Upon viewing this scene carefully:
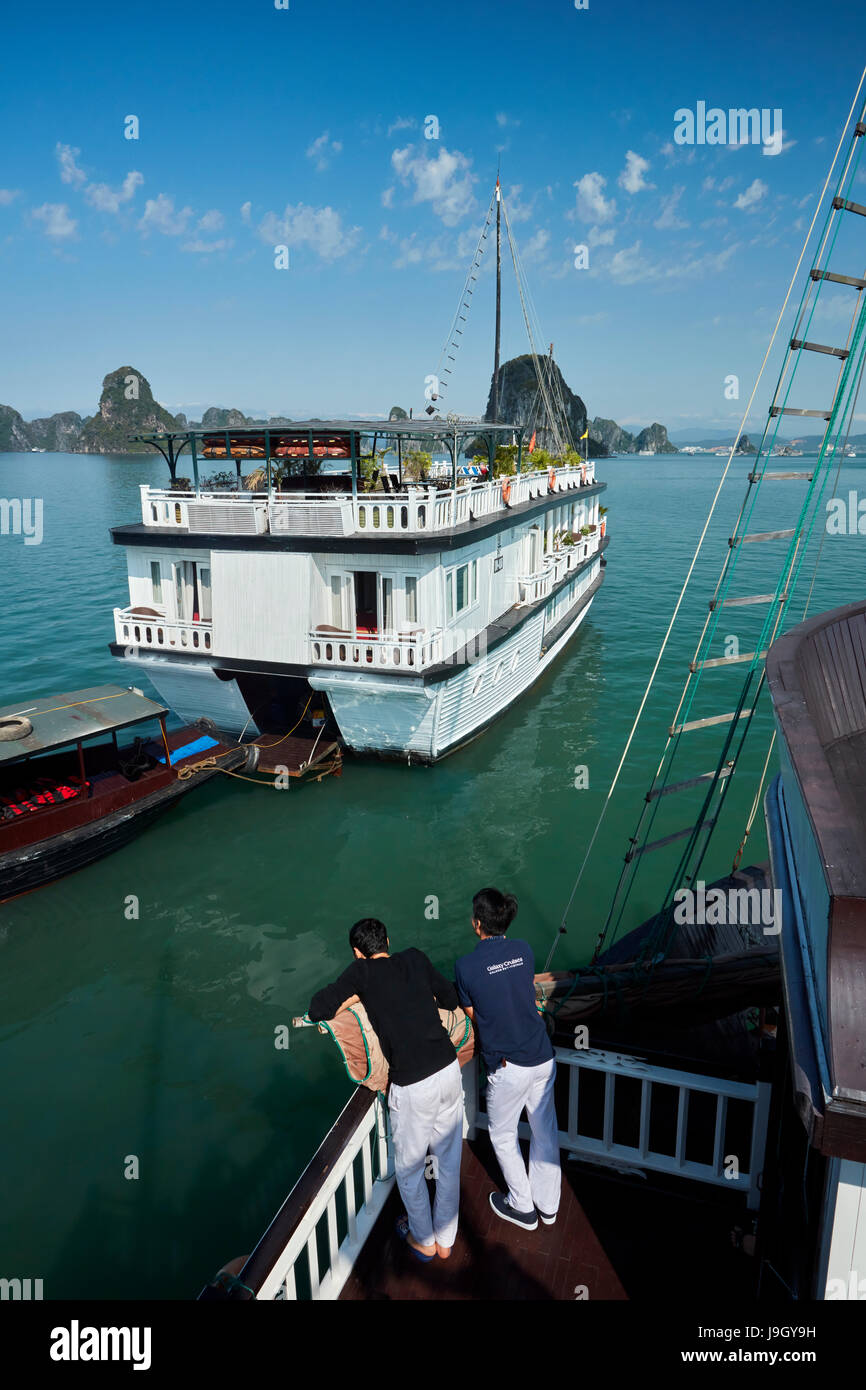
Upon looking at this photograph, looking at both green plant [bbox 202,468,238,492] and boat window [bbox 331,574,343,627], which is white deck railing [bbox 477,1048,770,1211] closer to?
boat window [bbox 331,574,343,627]

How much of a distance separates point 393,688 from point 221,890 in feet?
14.0

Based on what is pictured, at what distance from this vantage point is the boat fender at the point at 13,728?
10.6 m

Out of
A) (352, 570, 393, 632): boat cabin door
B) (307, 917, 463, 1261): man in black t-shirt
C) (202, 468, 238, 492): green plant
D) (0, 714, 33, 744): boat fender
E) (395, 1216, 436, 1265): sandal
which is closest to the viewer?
A: (307, 917, 463, 1261): man in black t-shirt

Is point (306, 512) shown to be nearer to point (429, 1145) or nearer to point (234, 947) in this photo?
point (234, 947)

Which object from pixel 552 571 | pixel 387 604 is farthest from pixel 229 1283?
pixel 552 571

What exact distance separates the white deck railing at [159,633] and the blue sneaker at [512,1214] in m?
11.1

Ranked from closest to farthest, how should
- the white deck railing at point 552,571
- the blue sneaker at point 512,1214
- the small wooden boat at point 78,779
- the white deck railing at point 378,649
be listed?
the blue sneaker at point 512,1214, the small wooden boat at point 78,779, the white deck railing at point 378,649, the white deck railing at point 552,571

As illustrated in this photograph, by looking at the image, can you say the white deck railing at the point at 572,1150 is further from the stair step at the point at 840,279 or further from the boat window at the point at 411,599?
the boat window at the point at 411,599

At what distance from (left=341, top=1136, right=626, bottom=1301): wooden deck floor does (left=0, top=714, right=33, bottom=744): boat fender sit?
27.8 feet

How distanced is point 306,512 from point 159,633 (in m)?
3.59

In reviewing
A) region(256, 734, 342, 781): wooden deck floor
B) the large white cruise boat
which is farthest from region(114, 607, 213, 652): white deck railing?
region(256, 734, 342, 781): wooden deck floor

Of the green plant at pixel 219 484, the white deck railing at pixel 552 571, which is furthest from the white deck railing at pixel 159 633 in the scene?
the white deck railing at pixel 552 571

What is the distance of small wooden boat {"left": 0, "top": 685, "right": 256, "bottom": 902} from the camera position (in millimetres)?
10711
